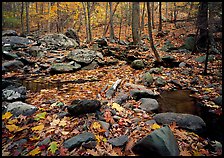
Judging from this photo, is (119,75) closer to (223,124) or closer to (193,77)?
(193,77)

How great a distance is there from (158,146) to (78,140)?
44.7 inches

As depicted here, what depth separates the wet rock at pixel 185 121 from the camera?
10.1 feet

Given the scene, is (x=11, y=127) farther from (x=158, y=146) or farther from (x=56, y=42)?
(x=56, y=42)

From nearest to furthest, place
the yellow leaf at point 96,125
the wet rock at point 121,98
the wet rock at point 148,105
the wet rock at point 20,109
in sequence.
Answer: the yellow leaf at point 96,125
the wet rock at point 20,109
the wet rock at point 148,105
the wet rock at point 121,98

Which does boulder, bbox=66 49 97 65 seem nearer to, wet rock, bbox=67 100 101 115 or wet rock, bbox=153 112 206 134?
wet rock, bbox=67 100 101 115

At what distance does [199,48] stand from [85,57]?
20.3ft

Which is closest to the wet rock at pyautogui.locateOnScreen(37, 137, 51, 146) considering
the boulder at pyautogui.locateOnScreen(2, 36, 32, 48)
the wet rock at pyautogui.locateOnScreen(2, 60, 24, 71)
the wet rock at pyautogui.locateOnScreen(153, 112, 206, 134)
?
the wet rock at pyautogui.locateOnScreen(153, 112, 206, 134)

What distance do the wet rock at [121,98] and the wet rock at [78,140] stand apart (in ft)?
4.58

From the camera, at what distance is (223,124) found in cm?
338

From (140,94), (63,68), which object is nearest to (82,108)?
(140,94)

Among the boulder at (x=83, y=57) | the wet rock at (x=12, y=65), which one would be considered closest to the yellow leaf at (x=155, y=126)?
the boulder at (x=83, y=57)

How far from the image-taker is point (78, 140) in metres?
2.59

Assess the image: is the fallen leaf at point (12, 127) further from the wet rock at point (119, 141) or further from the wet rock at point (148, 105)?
the wet rock at point (148, 105)

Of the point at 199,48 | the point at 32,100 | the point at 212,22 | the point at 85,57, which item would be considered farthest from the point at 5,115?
the point at 199,48
